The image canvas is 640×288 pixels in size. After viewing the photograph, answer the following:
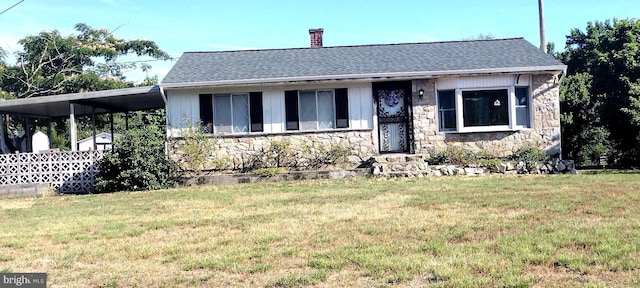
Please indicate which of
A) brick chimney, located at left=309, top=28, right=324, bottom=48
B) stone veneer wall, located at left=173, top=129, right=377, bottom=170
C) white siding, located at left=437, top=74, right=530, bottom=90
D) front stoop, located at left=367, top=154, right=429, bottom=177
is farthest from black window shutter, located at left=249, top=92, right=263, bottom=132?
white siding, located at left=437, top=74, right=530, bottom=90

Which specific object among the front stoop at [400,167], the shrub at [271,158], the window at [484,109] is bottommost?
the front stoop at [400,167]

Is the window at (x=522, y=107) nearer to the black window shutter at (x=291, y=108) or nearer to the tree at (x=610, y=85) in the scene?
the tree at (x=610, y=85)

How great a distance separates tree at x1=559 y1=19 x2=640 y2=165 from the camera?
15.7 m

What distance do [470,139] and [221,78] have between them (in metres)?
7.44

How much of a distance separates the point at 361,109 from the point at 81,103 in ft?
28.2

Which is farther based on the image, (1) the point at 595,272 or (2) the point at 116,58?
(2) the point at 116,58

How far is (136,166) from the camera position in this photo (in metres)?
13.4

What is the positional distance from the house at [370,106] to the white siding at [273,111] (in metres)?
0.03

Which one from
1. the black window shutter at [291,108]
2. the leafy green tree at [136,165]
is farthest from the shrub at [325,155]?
the leafy green tree at [136,165]

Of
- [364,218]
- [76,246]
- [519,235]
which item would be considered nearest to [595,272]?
[519,235]

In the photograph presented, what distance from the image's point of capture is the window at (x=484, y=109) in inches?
624

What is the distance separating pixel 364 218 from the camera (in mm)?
7473

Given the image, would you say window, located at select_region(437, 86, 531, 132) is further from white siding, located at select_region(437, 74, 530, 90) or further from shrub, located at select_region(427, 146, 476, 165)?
shrub, located at select_region(427, 146, 476, 165)

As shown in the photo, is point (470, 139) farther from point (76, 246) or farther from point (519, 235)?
point (76, 246)
